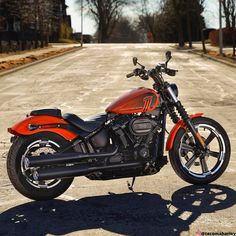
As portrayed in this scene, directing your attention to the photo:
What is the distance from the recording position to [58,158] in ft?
16.8

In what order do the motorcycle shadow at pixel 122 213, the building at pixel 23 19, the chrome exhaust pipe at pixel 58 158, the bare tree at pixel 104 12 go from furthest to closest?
the bare tree at pixel 104 12 → the building at pixel 23 19 → the chrome exhaust pipe at pixel 58 158 → the motorcycle shadow at pixel 122 213

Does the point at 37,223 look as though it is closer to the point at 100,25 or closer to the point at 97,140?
the point at 97,140

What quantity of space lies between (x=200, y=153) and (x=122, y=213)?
128 cm

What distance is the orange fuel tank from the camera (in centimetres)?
516

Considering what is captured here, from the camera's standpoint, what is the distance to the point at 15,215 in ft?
16.0

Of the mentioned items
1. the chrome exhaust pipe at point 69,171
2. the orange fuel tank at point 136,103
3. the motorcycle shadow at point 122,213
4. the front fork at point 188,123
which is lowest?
the motorcycle shadow at point 122,213

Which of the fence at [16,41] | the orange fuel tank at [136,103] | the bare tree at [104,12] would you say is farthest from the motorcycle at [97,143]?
the bare tree at [104,12]

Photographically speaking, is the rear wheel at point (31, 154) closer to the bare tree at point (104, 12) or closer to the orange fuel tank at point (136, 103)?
the orange fuel tank at point (136, 103)

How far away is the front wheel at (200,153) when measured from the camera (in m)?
5.56

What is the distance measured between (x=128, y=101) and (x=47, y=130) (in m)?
0.90

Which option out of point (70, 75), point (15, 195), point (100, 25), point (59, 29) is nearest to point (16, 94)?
point (70, 75)

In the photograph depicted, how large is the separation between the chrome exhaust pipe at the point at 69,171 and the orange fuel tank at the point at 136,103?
58cm

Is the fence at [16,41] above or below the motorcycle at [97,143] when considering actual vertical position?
above

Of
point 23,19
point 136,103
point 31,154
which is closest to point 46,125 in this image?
point 31,154
